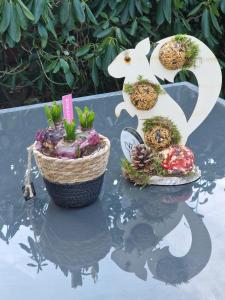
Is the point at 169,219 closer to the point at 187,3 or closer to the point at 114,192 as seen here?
the point at 114,192

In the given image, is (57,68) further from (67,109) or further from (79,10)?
(67,109)

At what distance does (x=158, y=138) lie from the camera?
1274 mm

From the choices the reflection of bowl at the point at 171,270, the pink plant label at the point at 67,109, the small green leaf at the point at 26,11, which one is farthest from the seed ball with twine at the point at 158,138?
the small green leaf at the point at 26,11

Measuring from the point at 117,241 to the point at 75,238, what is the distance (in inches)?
3.5

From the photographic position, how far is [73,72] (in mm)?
2383

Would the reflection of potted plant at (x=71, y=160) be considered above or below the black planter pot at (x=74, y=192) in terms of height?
above

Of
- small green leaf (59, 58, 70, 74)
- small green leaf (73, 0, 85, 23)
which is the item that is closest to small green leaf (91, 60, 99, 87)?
small green leaf (59, 58, 70, 74)

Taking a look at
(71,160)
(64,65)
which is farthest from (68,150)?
(64,65)

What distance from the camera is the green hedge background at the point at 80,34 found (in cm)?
215

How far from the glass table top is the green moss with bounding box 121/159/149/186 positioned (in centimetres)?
2

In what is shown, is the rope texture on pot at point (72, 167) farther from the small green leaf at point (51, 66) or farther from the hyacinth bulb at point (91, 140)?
the small green leaf at point (51, 66)

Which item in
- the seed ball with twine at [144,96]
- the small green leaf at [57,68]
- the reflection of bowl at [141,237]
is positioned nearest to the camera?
the reflection of bowl at [141,237]

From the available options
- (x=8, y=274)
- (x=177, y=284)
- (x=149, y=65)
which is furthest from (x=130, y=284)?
(x=149, y=65)

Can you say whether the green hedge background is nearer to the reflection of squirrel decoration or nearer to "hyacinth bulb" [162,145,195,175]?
"hyacinth bulb" [162,145,195,175]
